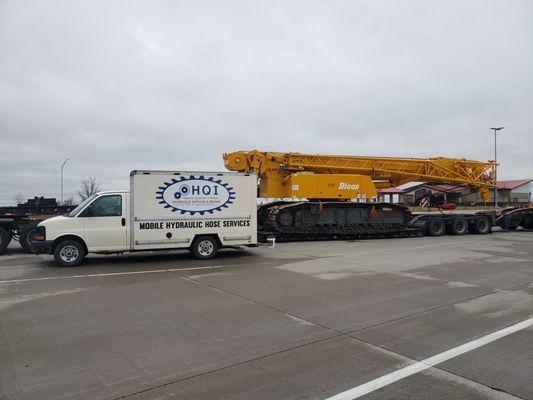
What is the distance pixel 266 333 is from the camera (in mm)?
5496

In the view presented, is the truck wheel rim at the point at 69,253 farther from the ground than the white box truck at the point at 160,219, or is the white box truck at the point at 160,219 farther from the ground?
the white box truck at the point at 160,219

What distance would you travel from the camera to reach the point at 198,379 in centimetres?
411

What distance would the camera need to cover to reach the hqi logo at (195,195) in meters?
11.8

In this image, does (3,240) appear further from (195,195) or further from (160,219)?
(195,195)

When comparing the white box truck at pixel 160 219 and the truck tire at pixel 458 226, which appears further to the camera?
the truck tire at pixel 458 226

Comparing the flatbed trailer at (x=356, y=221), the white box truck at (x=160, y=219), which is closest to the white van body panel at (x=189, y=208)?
the white box truck at (x=160, y=219)

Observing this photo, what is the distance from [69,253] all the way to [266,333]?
7628 millimetres

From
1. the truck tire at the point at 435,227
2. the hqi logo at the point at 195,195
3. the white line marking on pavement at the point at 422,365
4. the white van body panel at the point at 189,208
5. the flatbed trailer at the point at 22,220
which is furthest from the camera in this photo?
the truck tire at the point at 435,227

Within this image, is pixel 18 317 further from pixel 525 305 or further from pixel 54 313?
pixel 525 305

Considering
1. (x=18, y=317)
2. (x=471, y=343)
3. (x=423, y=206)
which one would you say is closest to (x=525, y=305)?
(x=471, y=343)

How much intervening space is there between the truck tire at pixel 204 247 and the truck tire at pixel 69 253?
3003 millimetres

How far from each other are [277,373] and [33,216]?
45.4 ft

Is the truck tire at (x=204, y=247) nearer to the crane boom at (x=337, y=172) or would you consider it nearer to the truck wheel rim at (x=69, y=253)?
the truck wheel rim at (x=69, y=253)

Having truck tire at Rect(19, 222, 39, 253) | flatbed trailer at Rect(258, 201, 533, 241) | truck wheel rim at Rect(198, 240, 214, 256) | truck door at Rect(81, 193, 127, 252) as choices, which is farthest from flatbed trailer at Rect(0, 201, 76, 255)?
flatbed trailer at Rect(258, 201, 533, 241)
